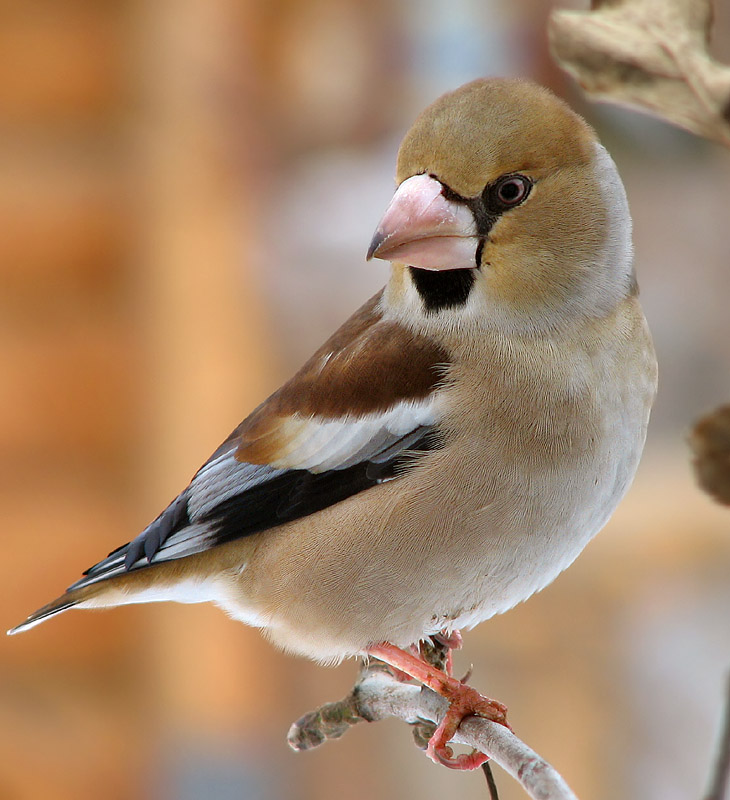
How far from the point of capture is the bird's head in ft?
2.19

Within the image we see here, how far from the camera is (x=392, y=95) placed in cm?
219

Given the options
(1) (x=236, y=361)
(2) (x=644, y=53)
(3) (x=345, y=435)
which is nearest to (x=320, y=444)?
(3) (x=345, y=435)

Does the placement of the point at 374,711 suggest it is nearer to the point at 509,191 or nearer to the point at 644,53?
the point at 509,191

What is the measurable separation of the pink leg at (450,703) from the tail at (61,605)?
23 cm

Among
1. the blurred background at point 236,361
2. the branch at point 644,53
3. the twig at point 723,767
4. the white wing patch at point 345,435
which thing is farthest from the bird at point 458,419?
the blurred background at point 236,361

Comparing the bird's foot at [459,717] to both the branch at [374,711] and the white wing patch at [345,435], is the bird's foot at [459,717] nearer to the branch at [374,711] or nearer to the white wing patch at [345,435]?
the branch at [374,711]

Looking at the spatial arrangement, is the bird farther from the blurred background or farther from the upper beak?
the blurred background

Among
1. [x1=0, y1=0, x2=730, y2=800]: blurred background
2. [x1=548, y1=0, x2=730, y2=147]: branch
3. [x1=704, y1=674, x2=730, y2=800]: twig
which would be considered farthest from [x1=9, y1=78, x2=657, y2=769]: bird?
[x1=0, y1=0, x2=730, y2=800]: blurred background

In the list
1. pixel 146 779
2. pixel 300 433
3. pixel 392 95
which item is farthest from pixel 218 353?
pixel 300 433

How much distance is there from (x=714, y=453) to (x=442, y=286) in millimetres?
340

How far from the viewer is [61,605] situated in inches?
32.9

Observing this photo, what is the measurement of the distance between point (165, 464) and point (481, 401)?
4.77 feet

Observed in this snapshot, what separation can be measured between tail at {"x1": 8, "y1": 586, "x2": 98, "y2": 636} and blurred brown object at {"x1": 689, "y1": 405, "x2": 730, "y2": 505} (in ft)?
1.73

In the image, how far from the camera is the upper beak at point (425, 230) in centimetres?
64
